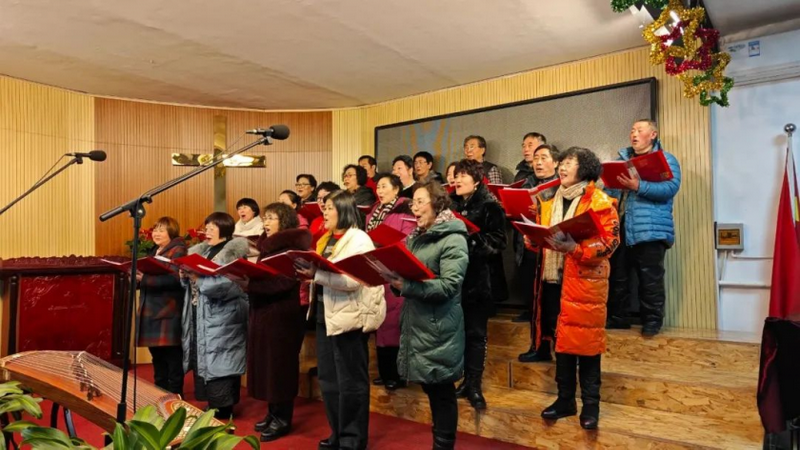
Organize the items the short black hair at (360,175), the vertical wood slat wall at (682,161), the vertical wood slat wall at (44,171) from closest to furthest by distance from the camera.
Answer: the vertical wood slat wall at (682,161) < the short black hair at (360,175) < the vertical wood slat wall at (44,171)

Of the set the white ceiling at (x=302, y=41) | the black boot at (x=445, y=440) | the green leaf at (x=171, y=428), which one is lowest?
the black boot at (x=445, y=440)

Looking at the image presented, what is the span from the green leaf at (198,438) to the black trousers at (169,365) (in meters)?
3.13

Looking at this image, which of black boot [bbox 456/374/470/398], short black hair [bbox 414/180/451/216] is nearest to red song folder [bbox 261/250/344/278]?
short black hair [bbox 414/180/451/216]

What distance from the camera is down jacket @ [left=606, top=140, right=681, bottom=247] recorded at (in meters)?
3.81

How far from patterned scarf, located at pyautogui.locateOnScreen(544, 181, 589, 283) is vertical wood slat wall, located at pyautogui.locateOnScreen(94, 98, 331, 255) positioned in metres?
4.57

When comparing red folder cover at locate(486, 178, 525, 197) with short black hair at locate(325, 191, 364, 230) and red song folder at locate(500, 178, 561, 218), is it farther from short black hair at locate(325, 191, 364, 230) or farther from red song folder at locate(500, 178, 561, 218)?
short black hair at locate(325, 191, 364, 230)

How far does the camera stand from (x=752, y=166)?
4.25 meters

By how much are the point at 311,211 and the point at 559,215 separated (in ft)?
8.10

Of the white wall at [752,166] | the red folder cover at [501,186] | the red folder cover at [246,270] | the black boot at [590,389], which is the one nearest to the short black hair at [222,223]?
the red folder cover at [246,270]

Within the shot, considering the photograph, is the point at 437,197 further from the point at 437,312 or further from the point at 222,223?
the point at 222,223

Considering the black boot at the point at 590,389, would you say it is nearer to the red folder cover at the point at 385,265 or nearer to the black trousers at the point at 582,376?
the black trousers at the point at 582,376

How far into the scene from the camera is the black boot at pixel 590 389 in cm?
294

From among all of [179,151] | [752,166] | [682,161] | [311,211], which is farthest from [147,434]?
[179,151]

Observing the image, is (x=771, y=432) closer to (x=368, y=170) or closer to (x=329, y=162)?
(x=368, y=170)
